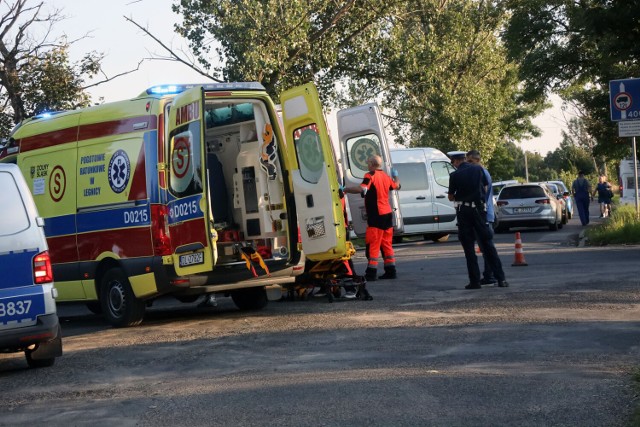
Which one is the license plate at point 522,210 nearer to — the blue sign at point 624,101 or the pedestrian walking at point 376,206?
the blue sign at point 624,101

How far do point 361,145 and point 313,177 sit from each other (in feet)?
19.1

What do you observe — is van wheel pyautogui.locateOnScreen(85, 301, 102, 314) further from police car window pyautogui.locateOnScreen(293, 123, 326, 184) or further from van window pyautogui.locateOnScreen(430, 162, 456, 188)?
van window pyautogui.locateOnScreen(430, 162, 456, 188)

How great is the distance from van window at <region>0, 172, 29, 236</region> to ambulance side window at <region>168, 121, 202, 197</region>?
233 cm

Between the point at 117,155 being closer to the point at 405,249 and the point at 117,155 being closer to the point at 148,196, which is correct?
the point at 148,196

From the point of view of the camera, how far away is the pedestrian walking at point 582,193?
34906 mm

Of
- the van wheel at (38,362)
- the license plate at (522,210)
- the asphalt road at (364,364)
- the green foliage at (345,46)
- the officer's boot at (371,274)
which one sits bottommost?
the asphalt road at (364,364)

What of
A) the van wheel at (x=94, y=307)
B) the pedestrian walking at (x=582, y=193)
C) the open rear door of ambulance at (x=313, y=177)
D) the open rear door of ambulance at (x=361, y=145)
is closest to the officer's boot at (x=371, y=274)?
the open rear door of ambulance at (x=361, y=145)

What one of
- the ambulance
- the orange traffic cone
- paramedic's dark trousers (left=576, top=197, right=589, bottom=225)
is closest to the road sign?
the orange traffic cone

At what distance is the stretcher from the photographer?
14406 mm

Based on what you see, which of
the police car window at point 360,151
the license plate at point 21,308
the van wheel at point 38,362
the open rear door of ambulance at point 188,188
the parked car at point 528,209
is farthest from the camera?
the parked car at point 528,209

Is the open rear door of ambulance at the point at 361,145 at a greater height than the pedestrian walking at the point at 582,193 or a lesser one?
greater

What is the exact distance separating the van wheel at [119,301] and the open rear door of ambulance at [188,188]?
86 centimetres

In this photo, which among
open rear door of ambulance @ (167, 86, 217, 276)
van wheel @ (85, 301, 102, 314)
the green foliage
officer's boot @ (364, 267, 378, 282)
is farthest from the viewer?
the green foliage

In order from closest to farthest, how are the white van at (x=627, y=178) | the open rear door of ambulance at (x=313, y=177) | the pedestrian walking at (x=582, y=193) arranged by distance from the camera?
the open rear door of ambulance at (x=313, y=177), the pedestrian walking at (x=582, y=193), the white van at (x=627, y=178)
